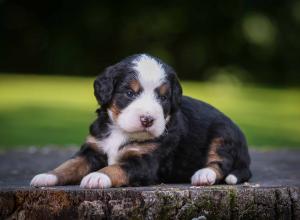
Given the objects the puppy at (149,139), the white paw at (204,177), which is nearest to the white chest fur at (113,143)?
the puppy at (149,139)

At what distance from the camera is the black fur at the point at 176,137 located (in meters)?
5.45

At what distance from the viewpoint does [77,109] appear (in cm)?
1653

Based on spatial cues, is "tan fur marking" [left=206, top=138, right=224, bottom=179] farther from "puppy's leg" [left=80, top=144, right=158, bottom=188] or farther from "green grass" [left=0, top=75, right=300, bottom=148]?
"green grass" [left=0, top=75, right=300, bottom=148]

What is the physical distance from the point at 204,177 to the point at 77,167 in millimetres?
969

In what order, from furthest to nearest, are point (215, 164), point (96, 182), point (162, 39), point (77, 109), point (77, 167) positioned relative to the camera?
point (162, 39) → point (77, 109) → point (215, 164) → point (77, 167) → point (96, 182)

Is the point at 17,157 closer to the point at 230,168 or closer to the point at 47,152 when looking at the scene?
the point at 47,152

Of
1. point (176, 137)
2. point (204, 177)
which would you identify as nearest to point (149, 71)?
point (176, 137)

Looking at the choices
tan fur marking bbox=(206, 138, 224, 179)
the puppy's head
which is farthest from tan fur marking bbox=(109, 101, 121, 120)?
tan fur marking bbox=(206, 138, 224, 179)

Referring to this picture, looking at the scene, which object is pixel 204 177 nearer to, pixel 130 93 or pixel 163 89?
pixel 163 89

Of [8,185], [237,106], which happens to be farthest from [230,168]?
[237,106]

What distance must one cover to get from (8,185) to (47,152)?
8.89ft

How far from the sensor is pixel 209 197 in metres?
4.95

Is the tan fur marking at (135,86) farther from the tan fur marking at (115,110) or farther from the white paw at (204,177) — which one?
the white paw at (204,177)

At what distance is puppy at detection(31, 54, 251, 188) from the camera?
5.29m
